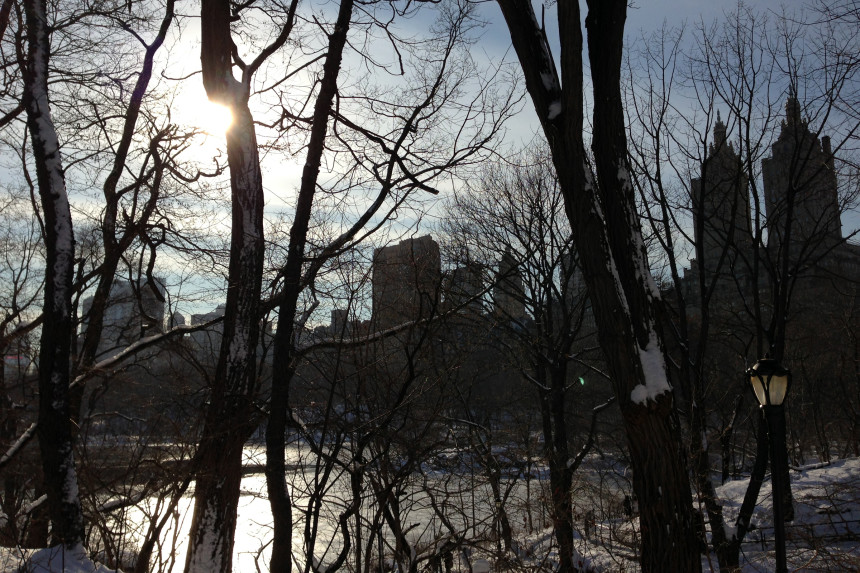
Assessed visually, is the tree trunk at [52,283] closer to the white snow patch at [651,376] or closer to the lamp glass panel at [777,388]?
the white snow patch at [651,376]

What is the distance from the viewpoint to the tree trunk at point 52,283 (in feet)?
19.9

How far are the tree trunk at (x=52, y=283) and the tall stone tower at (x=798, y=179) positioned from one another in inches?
416

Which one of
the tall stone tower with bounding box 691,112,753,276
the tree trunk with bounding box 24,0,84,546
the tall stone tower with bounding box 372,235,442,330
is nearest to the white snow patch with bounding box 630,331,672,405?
the tall stone tower with bounding box 372,235,442,330

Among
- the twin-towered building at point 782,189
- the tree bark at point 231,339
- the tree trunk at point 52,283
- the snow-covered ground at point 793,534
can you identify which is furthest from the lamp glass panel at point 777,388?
the tree trunk at point 52,283

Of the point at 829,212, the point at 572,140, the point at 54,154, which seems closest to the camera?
the point at 572,140

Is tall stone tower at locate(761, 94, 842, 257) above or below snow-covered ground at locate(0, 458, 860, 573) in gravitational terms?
above

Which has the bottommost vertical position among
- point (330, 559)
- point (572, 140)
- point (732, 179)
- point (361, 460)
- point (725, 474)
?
point (330, 559)

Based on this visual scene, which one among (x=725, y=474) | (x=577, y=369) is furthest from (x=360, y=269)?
(x=577, y=369)

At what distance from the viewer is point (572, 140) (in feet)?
17.2

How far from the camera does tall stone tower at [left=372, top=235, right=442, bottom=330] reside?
20.4 feet

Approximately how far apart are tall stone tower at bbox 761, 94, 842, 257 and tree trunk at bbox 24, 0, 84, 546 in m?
10.6

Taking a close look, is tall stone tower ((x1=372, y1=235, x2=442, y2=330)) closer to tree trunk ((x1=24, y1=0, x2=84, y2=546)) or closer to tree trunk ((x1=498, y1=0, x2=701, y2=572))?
tree trunk ((x1=498, y1=0, x2=701, y2=572))

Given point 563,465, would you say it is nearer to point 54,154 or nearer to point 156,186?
point 156,186

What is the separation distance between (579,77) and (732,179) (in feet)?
23.6
